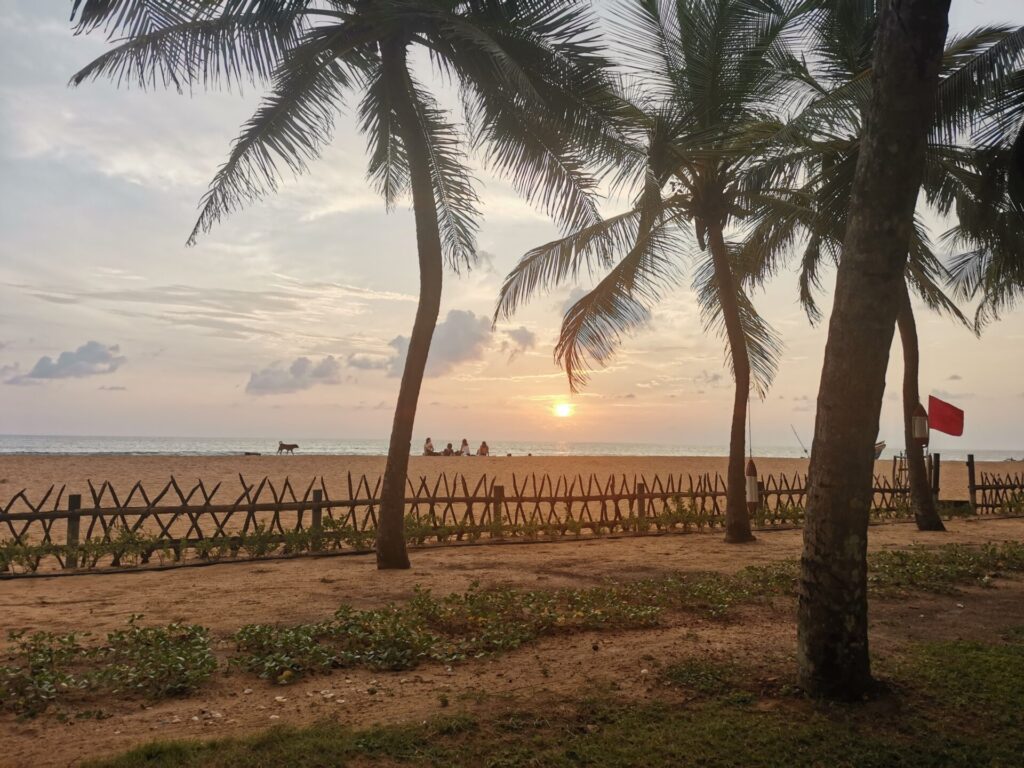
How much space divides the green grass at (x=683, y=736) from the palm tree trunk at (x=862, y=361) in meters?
0.37

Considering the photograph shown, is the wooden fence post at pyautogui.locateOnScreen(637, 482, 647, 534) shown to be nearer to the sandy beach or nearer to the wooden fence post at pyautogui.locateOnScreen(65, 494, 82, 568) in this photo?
the wooden fence post at pyautogui.locateOnScreen(65, 494, 82, 568)

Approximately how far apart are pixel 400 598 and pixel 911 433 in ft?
38.7

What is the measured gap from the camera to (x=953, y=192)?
42.6 ft

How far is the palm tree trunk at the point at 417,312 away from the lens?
9969 millimetres

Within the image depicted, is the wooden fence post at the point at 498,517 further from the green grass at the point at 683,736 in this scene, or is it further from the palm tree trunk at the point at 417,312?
the green grass at the point at 683,736

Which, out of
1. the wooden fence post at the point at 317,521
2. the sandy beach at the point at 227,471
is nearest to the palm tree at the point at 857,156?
the wooden fence post at the point at 317,521

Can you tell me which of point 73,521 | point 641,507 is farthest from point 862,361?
point 641,507

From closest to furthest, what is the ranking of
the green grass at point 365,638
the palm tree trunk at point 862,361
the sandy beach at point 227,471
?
the palm tree trunk at point 862,361
the green grass at point 365,638
the sandy beach at point 227,471

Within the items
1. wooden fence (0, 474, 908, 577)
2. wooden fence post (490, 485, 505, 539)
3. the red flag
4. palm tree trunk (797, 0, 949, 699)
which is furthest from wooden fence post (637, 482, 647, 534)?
palm tree trunk (797, 0, 949, 699)

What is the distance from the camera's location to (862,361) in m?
4.50

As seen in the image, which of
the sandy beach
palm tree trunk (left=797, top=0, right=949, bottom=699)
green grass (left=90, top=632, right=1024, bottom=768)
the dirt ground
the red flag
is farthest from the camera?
the sandy beach

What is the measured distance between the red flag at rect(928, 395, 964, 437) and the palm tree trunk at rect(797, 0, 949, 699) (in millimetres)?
16087

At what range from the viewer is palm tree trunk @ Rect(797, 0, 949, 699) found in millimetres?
4477

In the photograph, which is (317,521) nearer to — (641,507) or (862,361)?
(641,507)
